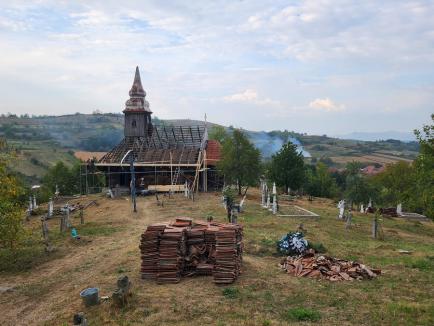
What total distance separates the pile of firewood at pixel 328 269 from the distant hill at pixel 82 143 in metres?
83.3


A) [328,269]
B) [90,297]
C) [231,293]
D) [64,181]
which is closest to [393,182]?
[328,269]

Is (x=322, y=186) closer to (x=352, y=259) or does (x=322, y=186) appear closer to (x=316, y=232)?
(x=316, y=232)

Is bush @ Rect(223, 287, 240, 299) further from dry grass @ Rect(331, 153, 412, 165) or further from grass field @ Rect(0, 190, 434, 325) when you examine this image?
A: dry grass @ Rect(331, 153, 412, 165)

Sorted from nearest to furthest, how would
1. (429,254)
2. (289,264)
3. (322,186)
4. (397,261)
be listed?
(289,264)
(397,261)
(429,254)
(322,186)

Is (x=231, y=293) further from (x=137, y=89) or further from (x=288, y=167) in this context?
(x=137, y=89)

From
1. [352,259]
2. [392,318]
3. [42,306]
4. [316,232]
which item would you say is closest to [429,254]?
[352,259]

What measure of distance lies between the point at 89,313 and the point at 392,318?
8647mm

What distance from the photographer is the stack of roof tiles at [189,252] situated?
14656mm

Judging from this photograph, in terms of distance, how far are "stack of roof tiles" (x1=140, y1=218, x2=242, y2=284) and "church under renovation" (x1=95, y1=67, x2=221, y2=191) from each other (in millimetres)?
27156

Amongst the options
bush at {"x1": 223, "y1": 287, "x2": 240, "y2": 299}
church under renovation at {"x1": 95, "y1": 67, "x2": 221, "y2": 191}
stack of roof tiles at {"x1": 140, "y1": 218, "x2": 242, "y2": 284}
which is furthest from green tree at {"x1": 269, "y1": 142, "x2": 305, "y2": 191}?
bush at {"x1": 223, "y1": 287, "x2": 240, "y2": 299}

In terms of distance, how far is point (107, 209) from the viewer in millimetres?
35312

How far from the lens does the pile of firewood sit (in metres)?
15.4

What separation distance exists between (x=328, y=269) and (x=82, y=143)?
13846cm

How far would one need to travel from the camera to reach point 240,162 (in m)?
41.4
